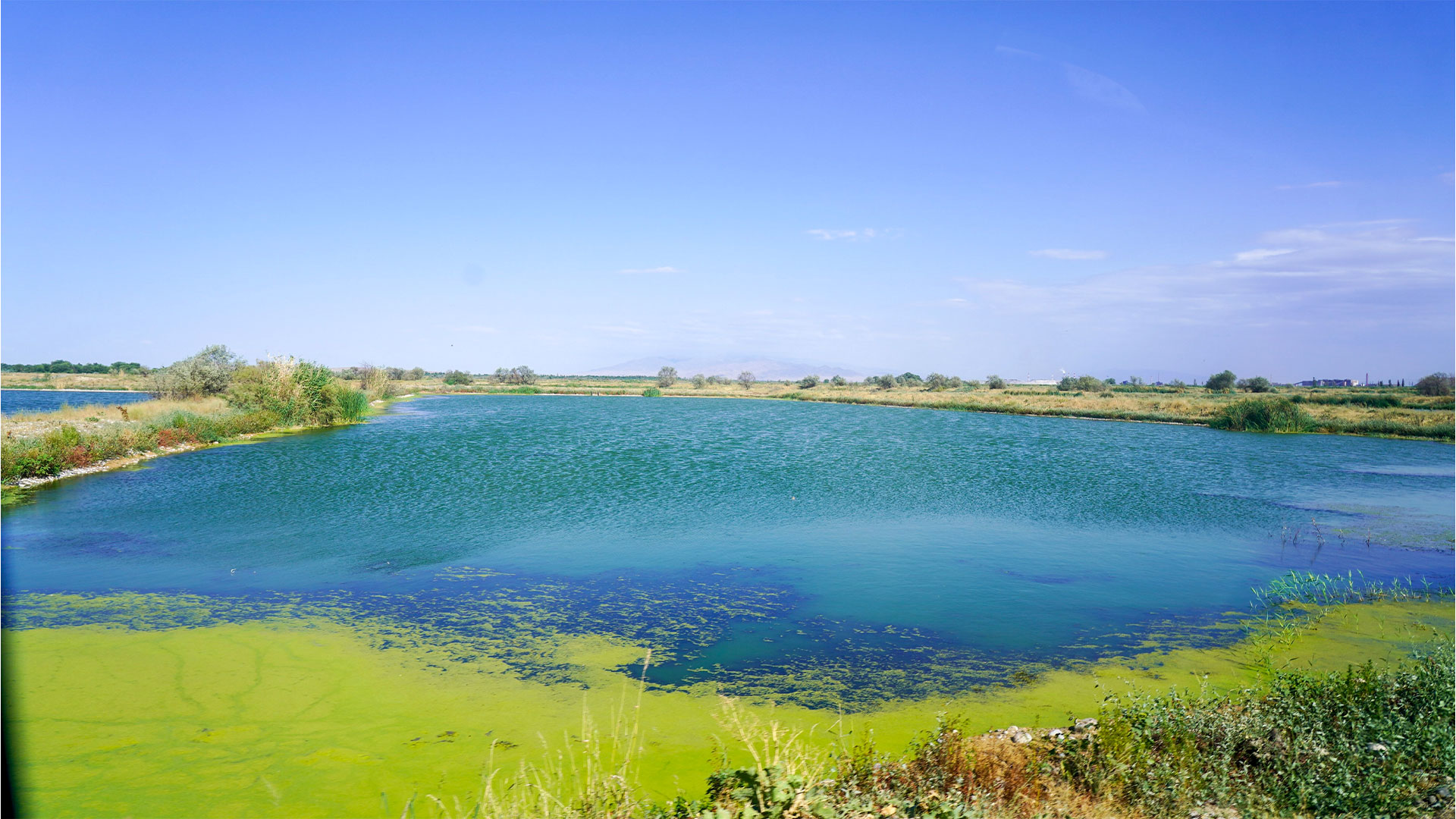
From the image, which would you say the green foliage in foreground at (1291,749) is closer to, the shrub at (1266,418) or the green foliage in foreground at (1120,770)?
the green foliage in foreground at (1120,770)

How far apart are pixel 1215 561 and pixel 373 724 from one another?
44.4 ft

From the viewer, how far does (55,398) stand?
54.3 m

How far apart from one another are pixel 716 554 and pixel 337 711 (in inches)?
276

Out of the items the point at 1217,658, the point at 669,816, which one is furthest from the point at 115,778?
the point at 1217,658

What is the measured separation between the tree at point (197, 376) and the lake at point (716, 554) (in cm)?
1391

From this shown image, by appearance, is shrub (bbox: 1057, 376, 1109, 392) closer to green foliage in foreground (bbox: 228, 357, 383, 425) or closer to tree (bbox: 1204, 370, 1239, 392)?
tree (bbox: 1204, 370, 1239, 392)

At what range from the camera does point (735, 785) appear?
13.5 ft

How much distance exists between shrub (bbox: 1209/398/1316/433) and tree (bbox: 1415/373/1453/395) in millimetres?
21212

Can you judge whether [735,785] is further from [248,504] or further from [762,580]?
[248,504]

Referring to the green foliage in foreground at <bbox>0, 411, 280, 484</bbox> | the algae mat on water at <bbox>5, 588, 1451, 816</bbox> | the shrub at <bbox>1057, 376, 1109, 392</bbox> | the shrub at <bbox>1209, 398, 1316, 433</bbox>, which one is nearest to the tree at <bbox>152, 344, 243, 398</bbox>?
the green foliage in foreground at <bbox>0, 411, 280, 484</bbox>

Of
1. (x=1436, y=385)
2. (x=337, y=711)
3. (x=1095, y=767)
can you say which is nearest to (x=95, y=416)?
(x=337, y=711)

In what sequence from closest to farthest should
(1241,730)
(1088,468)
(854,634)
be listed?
1. (1241,730)
2. (854,634)
3. (1088,468)

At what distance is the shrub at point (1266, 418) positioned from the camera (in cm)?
3847

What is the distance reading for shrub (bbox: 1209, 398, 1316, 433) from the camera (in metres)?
38.5
